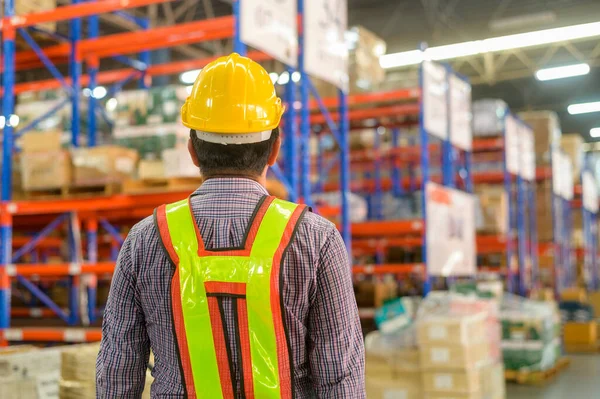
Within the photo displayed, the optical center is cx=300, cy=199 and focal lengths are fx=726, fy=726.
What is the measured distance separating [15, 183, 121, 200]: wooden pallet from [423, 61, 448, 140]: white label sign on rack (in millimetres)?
3492

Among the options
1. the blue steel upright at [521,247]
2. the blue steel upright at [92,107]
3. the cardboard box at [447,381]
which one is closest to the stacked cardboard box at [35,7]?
the blue steel upright at [92,107]

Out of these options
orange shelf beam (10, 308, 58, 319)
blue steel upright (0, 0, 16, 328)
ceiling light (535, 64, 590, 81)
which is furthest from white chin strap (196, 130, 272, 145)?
ceiling light (535, 64, 590, 81)

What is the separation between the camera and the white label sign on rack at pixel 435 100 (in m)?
7.83

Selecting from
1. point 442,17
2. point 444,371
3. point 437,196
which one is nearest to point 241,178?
point 444,371

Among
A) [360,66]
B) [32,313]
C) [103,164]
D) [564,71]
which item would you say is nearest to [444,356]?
[103,164]

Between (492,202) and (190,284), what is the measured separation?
9.84m

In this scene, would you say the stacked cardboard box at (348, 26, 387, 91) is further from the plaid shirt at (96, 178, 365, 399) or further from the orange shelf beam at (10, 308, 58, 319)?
the plaid shirt at (96, 178, 365, 399)

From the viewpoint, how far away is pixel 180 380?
64.7 inches

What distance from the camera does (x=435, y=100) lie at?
8102mm

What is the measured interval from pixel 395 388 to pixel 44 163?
357 centimetres

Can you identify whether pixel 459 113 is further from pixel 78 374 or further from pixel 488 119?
pixel 78 374

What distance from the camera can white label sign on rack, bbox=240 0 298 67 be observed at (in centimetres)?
482

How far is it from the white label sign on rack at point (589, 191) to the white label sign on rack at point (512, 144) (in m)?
7.39

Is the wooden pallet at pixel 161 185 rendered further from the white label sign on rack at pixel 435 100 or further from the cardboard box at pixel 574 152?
the cardboard box at pixel 574 152
